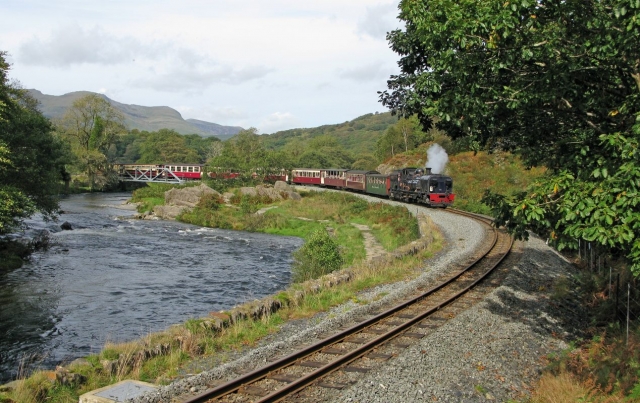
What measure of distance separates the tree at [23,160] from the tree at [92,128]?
53.9m

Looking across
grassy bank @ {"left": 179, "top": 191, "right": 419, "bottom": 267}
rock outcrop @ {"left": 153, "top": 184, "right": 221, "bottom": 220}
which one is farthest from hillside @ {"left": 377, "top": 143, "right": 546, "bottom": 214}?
rock outcrop @ {"left": 153, "top": 184, "right": 221, "bottom": 220}

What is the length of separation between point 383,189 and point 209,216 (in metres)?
17.9

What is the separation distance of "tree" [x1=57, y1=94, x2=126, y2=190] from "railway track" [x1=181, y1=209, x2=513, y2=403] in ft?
245

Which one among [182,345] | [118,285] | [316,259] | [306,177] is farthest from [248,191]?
[182,345]

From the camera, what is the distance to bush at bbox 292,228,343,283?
73.4ft

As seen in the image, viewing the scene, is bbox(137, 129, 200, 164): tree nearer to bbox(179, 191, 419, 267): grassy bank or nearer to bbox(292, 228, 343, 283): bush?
bbox(179, 191, 419, 267): grassy bank

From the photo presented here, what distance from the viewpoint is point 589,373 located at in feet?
31.5

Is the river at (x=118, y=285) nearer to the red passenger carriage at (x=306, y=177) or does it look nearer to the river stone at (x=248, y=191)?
the river stone at (x=248, y=191)

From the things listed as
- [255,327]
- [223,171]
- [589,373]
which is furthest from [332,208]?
[589,373]

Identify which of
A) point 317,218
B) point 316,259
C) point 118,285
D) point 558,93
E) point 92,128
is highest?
point 92,128

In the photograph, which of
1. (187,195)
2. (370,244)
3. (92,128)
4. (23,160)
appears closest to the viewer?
(23,160)

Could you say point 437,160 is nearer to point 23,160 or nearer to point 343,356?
point 23,160

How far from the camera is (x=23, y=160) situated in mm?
25250

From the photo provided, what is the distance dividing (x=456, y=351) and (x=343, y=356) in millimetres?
2585
